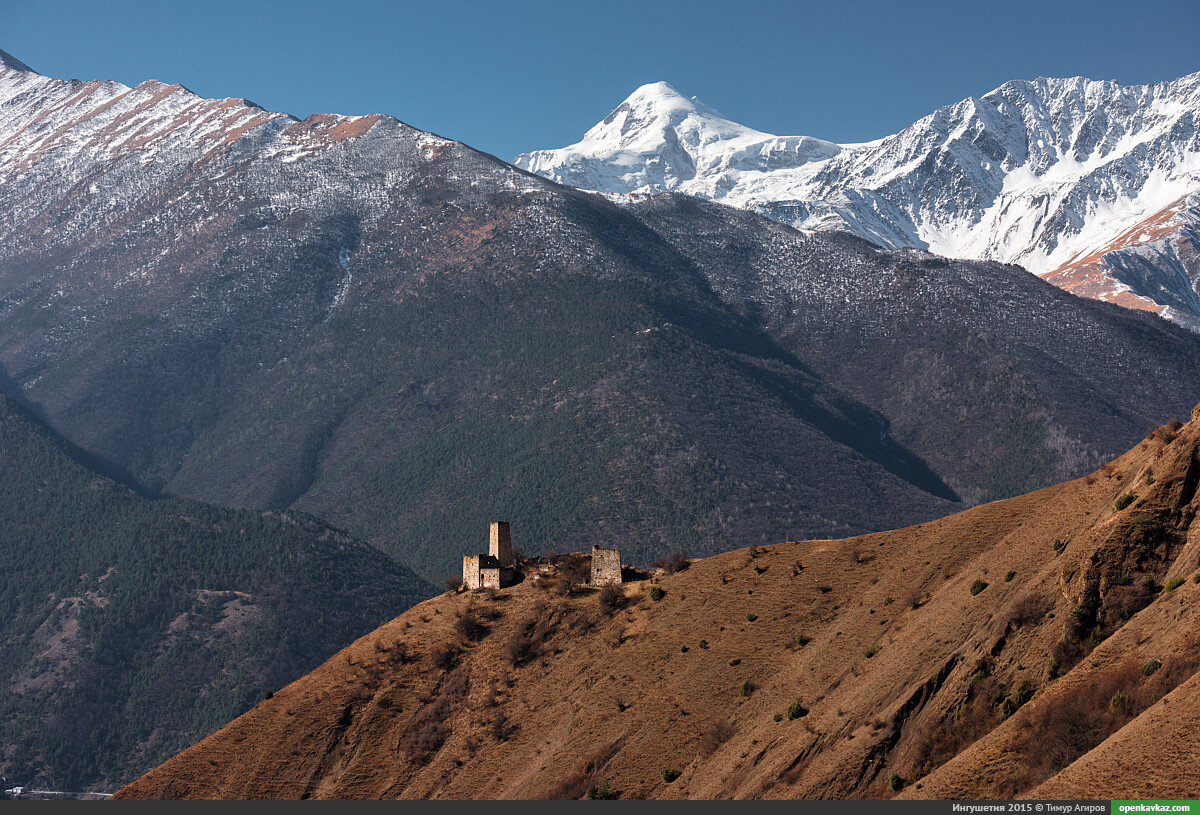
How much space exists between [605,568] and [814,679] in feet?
104

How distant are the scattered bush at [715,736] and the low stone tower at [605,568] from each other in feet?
87.2

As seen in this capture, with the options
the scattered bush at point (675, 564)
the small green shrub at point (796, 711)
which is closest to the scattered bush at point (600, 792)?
the small green shrub at point (796, 711)

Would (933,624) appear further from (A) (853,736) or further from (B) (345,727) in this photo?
(B) (345,727)

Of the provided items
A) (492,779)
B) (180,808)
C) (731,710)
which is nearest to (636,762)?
(731,710)

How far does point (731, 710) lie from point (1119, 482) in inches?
967

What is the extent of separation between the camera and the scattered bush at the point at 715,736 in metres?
66.2

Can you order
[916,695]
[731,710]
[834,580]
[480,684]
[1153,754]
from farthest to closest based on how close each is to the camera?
[480,684], [834,580], [731,710], [916,695], [1153,754]

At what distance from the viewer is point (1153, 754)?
126 ft

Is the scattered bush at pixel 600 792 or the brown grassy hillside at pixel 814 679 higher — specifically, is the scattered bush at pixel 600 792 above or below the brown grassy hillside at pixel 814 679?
below

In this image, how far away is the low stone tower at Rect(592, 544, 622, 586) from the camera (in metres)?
94.0

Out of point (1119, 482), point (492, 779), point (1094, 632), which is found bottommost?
point (492, 779)

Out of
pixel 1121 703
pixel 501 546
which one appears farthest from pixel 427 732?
pixel 1121 703

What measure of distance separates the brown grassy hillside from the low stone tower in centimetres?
238

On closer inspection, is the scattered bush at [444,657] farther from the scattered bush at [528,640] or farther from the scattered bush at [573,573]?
the scattered bush at [573,573]
